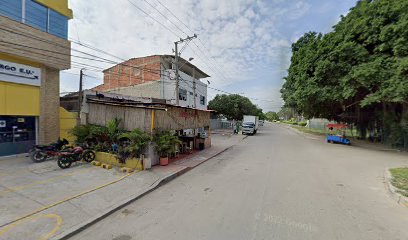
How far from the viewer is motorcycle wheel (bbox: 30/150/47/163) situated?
882 centimetres

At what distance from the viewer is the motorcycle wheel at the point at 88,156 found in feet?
29.7

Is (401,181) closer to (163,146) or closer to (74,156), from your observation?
(163,146)

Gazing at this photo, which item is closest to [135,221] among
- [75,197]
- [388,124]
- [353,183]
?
[75,197]

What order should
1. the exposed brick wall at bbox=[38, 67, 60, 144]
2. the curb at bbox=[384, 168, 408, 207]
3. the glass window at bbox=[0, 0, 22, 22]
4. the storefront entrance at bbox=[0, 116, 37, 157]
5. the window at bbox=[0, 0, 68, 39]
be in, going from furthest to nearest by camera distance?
the exposed brick wall at bbox=[38, 67, 60, 144] → the storefront entrance at bbox=[0, 116, 37, 157] → the window at bbox=[0, 0, 68, 39] → the glass window at bbox=[0, 0, 22, 22] → the curb at bbox=[384, 168, 408, 207]

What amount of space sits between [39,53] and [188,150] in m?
9.77

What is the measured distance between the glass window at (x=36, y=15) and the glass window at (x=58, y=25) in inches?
12.4

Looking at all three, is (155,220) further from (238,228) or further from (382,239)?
(382,239)

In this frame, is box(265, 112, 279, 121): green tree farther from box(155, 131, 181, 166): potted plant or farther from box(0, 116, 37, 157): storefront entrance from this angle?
box(0, 116, 37, 157): storefront entrance

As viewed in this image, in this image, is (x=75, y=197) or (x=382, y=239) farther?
(x=75, y=197)

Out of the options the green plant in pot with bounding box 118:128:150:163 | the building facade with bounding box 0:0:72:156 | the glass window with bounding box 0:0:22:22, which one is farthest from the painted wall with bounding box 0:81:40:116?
the green plant in pot with bounding box 118:128:150:163

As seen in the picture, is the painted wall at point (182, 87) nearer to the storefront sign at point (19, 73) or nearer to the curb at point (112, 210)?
the storefront sign at point (19, 73)

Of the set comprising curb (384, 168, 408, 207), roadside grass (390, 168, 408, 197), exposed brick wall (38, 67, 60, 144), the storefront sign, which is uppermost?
the storefront sign

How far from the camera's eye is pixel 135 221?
4.38 metres

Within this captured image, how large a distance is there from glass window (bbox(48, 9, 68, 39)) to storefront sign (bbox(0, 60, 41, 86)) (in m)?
2.46
